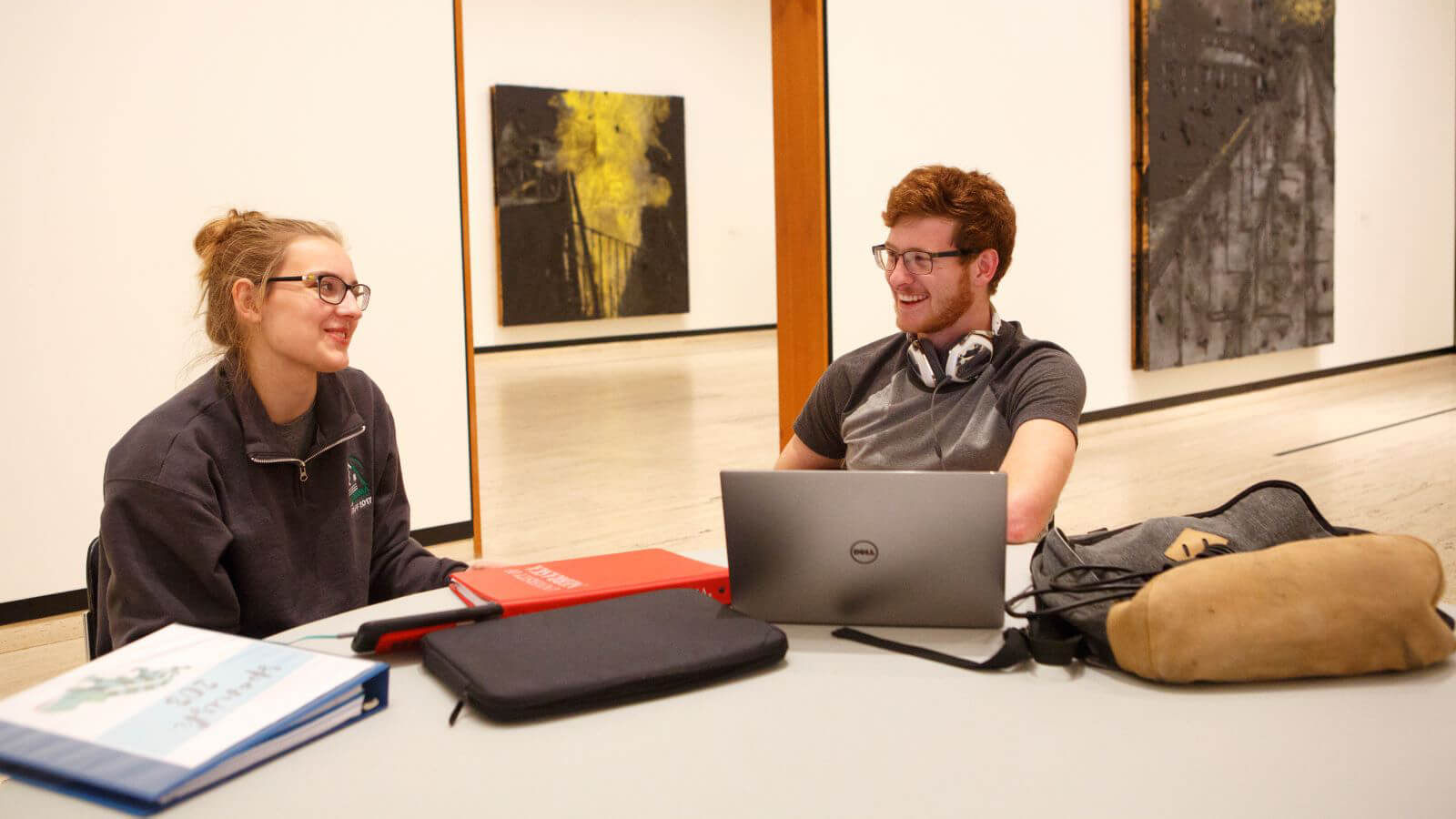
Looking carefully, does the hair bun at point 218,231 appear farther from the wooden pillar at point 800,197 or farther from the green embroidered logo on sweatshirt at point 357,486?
the wooden pillar at point 800,197

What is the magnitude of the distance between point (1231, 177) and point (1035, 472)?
22.0ft

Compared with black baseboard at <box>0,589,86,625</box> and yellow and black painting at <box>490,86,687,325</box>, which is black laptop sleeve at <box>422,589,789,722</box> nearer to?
black baseboard at <box>0,589,86,625</box>

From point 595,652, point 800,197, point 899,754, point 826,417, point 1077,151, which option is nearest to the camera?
point 899,754

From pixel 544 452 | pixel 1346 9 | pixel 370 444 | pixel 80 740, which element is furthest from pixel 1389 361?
pixel 80 740

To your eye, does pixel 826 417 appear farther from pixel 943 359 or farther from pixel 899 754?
pixel 899 754

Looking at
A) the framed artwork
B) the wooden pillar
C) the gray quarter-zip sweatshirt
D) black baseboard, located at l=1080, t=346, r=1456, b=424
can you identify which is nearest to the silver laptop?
the gray quarter-zip sweatshirt

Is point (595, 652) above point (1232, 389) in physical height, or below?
above

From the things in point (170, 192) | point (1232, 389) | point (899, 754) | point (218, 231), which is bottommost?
point (1232, 389)

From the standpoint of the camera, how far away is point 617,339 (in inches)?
496

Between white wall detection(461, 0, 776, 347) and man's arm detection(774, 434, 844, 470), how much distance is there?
8.79 metres

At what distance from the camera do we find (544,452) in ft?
21.1

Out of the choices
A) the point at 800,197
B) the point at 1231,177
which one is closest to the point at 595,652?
the point at 800,197

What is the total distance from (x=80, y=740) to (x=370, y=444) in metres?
0.92

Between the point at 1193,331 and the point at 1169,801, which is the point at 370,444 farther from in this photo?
the point at 1193,331
